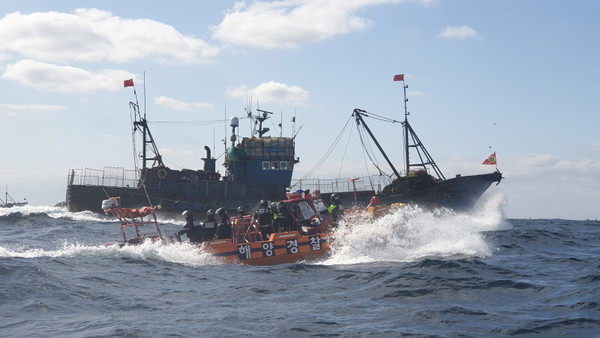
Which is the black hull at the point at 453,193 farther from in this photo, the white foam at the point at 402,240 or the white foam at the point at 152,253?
the white foam at the point at 152,253

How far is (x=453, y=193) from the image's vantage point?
48156 millimetres

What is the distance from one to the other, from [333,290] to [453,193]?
35344 mm

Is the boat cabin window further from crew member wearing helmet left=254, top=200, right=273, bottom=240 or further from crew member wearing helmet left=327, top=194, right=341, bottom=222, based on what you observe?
crew member wearing helmet left=254, top=200, right=273, bottom=240

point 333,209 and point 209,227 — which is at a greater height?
point 333,209

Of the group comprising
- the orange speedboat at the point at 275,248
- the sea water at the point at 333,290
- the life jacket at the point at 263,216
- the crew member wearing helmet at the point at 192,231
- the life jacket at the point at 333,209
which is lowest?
the sea water at the point at 333,290

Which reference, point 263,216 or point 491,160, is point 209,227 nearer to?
point 263,216

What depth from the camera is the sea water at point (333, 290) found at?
36.7 feet

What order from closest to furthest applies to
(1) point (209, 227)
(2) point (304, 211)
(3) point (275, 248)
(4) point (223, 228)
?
1. (3) point (275, 248)
2. (4) point (223, 228)
3. (1) point (209, 227)
4. (2) point (304, 211)

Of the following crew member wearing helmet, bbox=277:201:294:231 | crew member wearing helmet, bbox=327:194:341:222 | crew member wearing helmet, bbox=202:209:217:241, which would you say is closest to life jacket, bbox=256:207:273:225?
crew member wearing helmet, bbox=277:201:294:231

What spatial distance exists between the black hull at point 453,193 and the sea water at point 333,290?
23612 mm

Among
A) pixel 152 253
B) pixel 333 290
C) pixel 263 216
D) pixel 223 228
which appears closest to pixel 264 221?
pixel 263 216

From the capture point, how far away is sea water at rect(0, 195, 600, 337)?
440 inches

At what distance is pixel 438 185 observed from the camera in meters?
49.2

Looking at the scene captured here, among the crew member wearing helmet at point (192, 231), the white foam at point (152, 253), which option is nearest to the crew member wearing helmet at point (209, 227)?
the crew member wearing helmet at point (192, 231)
